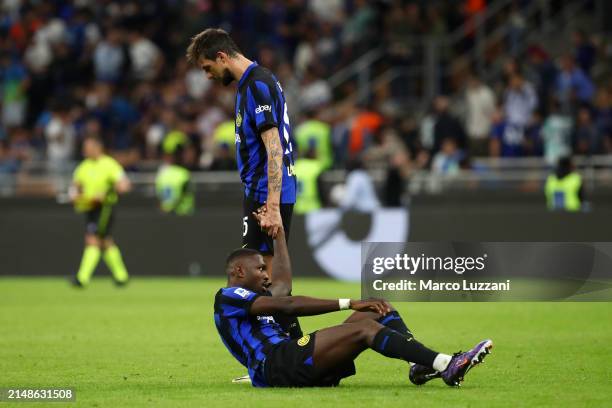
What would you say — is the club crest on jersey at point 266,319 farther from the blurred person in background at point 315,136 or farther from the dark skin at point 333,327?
the blurred person in background at point 315,136

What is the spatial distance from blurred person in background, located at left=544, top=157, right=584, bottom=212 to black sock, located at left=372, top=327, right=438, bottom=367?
12.9 m

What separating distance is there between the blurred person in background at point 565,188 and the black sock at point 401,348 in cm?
1288

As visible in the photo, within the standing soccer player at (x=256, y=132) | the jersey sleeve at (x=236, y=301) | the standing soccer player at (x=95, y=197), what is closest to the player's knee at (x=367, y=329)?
the jersey sleeve at (x=236, y=301)

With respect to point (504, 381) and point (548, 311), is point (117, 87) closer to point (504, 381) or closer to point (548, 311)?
point (548, 311)

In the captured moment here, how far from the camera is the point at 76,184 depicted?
20391 mm

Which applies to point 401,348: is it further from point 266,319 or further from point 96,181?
point 96,181

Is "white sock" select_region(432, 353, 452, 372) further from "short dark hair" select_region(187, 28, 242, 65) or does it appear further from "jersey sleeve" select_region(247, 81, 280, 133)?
"short dark hair" select_region(187, 28, 242, 65)

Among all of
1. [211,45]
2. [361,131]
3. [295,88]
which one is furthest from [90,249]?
[211,45]

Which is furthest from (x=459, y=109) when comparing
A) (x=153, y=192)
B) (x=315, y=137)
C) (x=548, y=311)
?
(x=548, y=311)

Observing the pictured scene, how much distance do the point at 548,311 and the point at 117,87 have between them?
14.0m

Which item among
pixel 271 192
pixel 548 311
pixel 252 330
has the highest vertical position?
pixel 271 192

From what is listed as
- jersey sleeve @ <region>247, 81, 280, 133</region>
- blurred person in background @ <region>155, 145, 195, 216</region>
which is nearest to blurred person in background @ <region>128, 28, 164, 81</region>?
blurred person in background @ <region>155, 145, 195, 216</region>

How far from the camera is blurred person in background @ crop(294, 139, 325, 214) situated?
69.3 feet

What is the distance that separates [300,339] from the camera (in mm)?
8398
